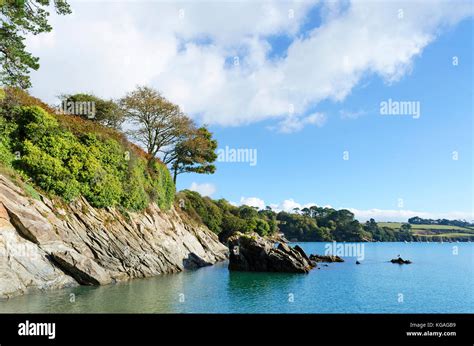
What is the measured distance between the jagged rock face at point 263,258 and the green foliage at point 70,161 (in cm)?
1406

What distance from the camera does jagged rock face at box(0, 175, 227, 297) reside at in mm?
22719

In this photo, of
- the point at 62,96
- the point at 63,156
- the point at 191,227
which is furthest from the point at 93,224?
the point at 191,227

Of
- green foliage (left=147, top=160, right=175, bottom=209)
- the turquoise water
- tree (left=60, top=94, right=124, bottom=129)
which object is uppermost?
tree (left=60, top=94, right=124, bottom=129)

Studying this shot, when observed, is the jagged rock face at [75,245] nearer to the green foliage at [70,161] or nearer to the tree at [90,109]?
the green foliage at [70,161]

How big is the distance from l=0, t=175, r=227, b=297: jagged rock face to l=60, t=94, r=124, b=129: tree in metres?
13.6

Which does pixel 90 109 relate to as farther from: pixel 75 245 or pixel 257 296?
pixel 257 296

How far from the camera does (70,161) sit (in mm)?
32031

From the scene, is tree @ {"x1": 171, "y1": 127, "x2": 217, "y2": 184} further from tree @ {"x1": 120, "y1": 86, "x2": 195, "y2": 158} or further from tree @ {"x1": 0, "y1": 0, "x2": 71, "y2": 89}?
tree @ {"x1": 0, "y1": 0, "x2": 71, "y2": 89}

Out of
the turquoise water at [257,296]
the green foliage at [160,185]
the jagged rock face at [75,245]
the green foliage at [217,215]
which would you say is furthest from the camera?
the green foliage at [217,215]

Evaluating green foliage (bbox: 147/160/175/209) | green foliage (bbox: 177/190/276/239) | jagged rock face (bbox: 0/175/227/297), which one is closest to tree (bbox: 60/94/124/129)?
green foliage (bbox: 147/160/175/209)

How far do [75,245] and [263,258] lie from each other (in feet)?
79.6

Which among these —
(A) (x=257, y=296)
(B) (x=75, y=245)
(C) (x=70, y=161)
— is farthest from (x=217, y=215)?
(A) (x=257, y=296)

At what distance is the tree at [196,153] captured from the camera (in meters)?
57.9

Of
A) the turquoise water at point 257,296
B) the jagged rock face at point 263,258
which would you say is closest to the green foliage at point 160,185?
the jagged rock face at point 263,258
